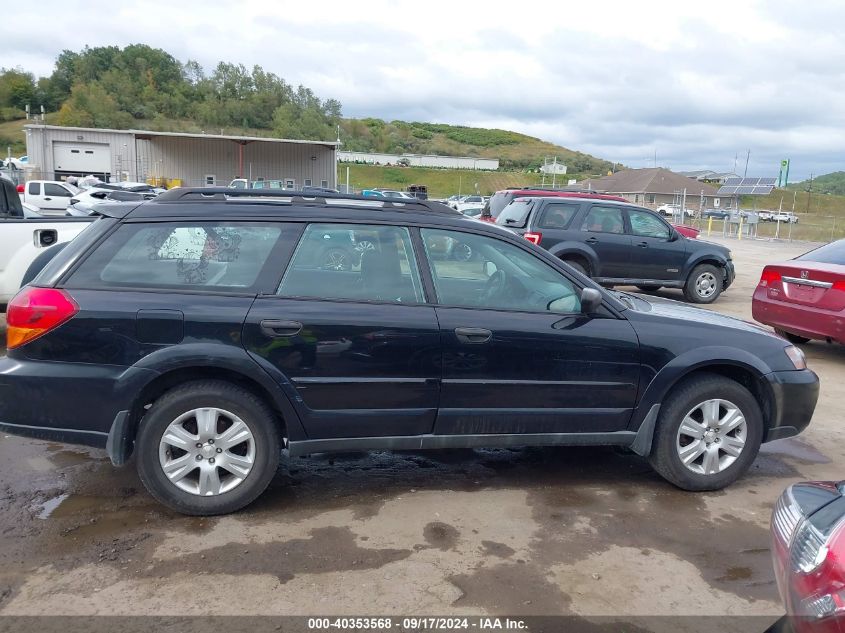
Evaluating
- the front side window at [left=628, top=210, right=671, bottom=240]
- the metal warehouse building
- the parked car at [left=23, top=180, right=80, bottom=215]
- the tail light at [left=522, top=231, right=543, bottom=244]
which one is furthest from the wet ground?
the metal warehouse building

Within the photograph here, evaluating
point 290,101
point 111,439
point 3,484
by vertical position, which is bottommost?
point 3,484

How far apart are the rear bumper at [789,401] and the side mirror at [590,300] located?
123 cm

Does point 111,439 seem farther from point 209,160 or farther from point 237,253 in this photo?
point 209,160

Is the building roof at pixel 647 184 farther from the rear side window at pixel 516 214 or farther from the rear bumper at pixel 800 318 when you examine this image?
the rear bumper at pixel 800 318

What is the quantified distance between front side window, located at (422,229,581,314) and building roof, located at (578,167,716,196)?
211ft

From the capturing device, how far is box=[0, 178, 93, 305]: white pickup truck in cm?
708

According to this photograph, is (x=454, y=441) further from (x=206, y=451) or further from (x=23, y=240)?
(x=23, y=240)

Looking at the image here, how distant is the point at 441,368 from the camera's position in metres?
3.91

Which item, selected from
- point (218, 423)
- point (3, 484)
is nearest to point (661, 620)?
point (218, 423)

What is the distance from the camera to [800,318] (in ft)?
25.2

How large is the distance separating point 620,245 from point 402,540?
9.03m

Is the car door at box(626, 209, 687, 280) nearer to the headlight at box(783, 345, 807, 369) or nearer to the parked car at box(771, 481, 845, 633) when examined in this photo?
the headlight at box(783, 345, 807, 369)

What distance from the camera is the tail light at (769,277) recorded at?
8072 mm

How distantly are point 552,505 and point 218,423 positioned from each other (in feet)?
6.58
